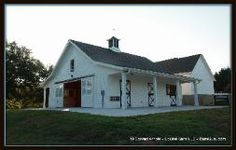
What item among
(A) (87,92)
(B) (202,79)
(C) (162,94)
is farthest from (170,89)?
(B) (202,79)

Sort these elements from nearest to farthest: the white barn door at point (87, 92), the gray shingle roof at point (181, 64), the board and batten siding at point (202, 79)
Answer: the white barn door at point (87, 92)
the board and batten siding at point (202, 79)
the gray shingle roof at point (181, 64)

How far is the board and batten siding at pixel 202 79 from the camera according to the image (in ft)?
107

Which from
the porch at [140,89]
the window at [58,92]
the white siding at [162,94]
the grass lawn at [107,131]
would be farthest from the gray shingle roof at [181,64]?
the grass lawn at [107,131]

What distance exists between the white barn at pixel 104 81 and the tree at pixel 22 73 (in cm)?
1319

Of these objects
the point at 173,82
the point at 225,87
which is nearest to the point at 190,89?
the point at 173,82

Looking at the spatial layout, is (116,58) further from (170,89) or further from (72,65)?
(170,89)

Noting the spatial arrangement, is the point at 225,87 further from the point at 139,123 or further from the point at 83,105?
the point at 139,123

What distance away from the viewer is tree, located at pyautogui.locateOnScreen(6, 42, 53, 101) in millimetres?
36719

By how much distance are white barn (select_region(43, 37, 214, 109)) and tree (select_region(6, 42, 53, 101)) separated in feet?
43.3

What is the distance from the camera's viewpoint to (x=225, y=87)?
4056cm

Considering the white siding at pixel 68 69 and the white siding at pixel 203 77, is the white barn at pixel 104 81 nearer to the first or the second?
the white siding at pixel 68 69

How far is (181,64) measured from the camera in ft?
115

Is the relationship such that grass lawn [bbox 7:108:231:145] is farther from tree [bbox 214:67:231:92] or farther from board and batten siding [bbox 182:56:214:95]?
tree [bbox 214:67:231:92]
